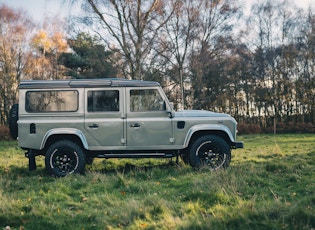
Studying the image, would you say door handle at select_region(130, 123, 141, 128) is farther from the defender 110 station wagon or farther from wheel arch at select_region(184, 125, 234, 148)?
wheel arch at select_region(184, 125, 234, 148)

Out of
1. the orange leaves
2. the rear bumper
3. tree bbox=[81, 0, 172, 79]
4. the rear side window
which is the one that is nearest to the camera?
the rear side window

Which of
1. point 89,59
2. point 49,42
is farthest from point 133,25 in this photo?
point 49,42

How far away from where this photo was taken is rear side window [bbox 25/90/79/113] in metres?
7.77

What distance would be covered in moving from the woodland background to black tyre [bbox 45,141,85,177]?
1315 centimetres

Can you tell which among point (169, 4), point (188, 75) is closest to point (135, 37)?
point (169, 4)

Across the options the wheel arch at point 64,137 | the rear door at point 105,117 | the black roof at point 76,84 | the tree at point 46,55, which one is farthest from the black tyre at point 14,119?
the tree at point 46,55

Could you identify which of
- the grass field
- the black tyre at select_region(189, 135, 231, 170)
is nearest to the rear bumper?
the black tyre at select_region(189, 135, 231, 170)

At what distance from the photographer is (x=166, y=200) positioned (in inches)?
201

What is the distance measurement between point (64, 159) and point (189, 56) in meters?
18.7

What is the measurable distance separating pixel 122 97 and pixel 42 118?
1838mm

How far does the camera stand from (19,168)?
8633mm

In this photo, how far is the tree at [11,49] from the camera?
1151 inches

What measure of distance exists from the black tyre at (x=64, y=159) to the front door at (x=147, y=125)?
3.79 feet

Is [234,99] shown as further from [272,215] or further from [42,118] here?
[272,215]
